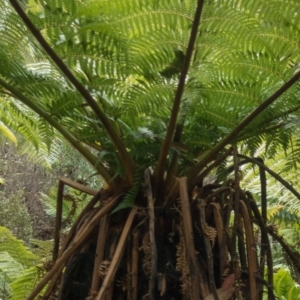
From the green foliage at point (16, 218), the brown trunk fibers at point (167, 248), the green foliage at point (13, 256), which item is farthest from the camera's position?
the green foliage at point (16, 218)

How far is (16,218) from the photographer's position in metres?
4.19

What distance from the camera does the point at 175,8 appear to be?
74 centimetres

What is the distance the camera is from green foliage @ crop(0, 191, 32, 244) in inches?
162

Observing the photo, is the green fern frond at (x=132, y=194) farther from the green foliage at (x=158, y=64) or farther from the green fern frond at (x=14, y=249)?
the green fern frond at (x=14, y=249)

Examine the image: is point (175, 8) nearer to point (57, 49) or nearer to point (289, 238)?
point (57, 49)

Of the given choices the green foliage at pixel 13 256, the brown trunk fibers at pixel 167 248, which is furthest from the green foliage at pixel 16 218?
the brown trunk fibers at pixel 167 248

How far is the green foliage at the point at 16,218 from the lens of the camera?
13.5ft

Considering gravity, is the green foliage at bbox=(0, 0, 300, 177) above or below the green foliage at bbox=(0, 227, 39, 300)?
above

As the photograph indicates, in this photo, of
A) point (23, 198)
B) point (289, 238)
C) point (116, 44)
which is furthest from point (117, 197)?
point (23, 198)

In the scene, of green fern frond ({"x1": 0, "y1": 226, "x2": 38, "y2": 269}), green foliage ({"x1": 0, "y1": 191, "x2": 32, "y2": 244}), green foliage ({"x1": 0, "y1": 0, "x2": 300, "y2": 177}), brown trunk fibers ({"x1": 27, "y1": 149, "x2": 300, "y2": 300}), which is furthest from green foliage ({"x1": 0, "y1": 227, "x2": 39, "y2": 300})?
green foliage ({"x1": 0, "y1": 191, "x2": 32, "y2": 244})

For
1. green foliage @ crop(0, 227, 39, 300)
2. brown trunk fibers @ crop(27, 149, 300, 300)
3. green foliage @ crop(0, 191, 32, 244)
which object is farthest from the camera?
green foliage @ crop(0, 191, 32, 244)

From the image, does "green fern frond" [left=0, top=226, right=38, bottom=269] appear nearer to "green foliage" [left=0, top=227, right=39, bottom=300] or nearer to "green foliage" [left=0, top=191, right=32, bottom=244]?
"green foliage" [left=0, top=227, right=39, bottom=300]

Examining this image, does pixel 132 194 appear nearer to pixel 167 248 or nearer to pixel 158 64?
pixel 167 248

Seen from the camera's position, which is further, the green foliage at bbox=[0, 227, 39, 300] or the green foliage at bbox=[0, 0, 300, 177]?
the green foliage at bbox=[0, 227, 39, 300]
